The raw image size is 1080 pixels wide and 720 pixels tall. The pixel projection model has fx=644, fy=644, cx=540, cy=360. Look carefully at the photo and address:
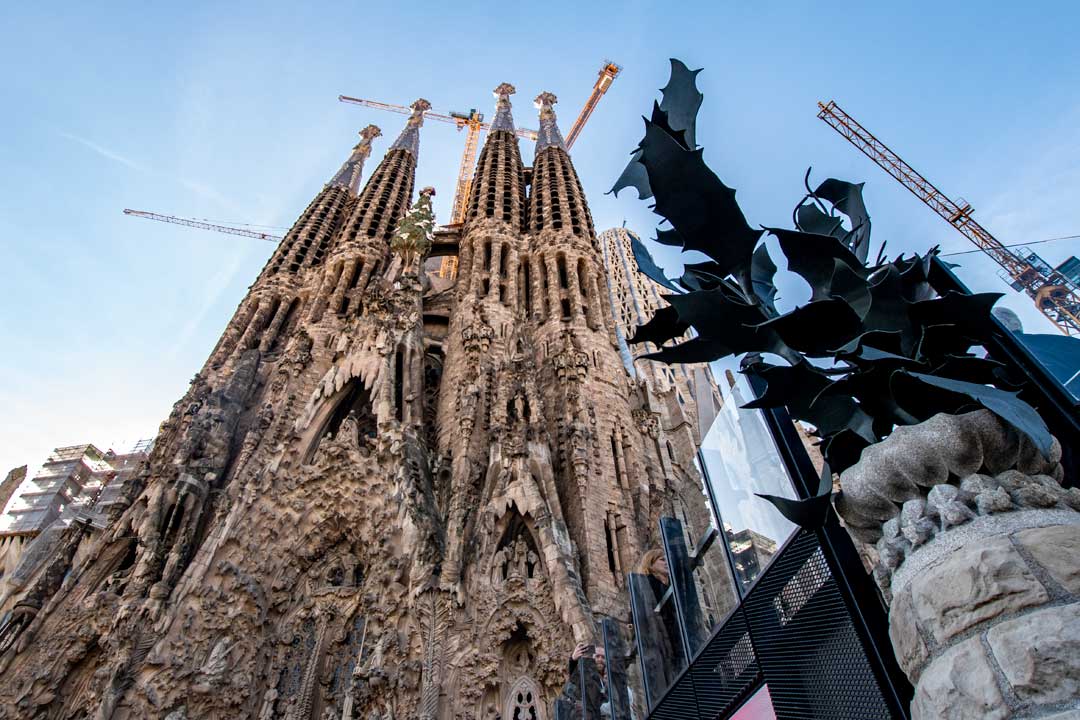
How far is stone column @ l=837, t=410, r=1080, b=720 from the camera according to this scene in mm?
1541

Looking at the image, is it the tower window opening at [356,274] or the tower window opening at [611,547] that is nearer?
the tower window opening at [611,547]

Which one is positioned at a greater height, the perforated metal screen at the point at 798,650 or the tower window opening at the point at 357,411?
the tower window opening at the point at 357,411

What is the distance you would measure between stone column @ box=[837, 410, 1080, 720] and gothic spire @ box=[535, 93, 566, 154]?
94.3ft

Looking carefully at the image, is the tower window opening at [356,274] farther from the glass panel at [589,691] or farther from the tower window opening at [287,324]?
the glass panel at [589,691]

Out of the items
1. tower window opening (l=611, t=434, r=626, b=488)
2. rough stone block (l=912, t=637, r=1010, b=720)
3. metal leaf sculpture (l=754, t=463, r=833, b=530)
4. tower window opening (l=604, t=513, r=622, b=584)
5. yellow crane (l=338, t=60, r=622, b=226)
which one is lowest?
rough stone block (l=912, t=637, r=1010, b=720)

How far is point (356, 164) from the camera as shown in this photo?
3344 centimetres

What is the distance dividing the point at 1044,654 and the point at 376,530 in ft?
39.5

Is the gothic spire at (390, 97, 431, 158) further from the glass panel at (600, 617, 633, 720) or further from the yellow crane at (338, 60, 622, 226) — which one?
the glass panel at (600, 617, 633, 720)

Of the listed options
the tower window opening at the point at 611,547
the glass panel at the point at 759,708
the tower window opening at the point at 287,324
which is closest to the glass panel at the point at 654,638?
the glass panel at the point at 759,708

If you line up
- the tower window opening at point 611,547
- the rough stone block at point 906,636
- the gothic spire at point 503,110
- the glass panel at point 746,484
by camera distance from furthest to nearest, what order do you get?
the gothic spire at point 503,110 < the tower window opening at point 611,547 < the glass panel at point 746,484 < the rough stone block at point 906,636

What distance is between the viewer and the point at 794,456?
2701mm

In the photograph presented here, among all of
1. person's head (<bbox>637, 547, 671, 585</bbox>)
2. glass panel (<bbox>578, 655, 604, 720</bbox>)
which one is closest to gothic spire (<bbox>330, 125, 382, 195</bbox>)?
person's head (<bbox>637, 547, 671, 585</bbox>)

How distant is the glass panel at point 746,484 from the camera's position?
11.5 ft

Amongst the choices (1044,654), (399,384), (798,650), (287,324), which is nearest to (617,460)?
(399,384)
